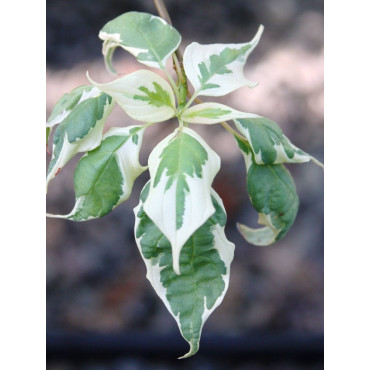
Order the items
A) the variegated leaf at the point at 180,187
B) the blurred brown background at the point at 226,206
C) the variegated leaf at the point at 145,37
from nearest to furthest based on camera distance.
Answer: the variegated leaf at the point at 180,187 < the variegated leaf at the point at 145,37 < the blurred brown background at the point at 226,206

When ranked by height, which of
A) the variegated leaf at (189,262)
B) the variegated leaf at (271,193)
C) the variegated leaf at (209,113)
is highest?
the variegated leaf at (209,113)

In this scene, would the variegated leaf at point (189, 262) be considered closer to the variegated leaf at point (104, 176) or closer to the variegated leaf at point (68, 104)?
the variegated leaf at point (104, 176)

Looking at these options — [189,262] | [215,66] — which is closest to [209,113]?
[215,66]

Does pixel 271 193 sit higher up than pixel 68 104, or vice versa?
pixel 68 104

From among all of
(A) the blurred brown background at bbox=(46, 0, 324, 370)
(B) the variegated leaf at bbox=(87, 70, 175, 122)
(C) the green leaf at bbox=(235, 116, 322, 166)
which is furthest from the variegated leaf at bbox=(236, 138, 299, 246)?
(A) the blurred brown background at bbox=(46, 0, 324, 370)

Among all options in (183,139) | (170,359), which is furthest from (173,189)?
(170,359)

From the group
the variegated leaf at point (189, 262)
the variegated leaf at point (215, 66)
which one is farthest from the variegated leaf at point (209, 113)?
the variegated leaf at point (189, 262)

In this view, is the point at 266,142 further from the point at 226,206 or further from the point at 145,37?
the point at 226,206
